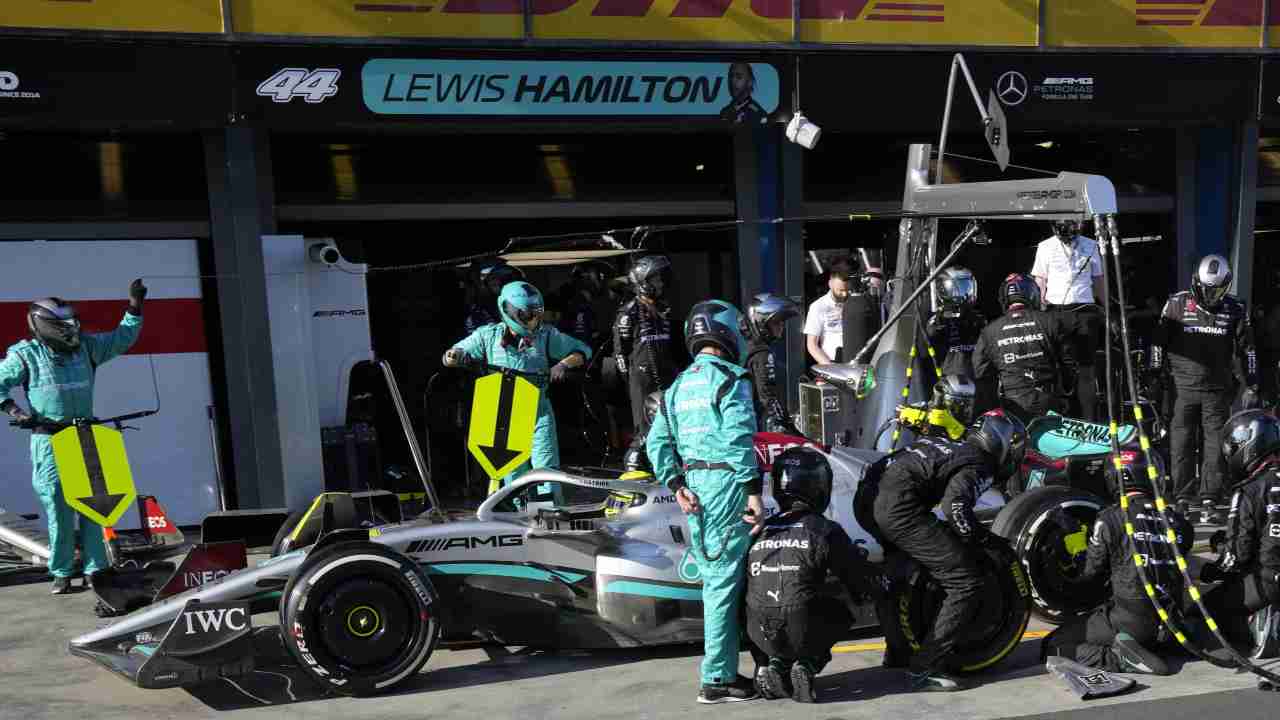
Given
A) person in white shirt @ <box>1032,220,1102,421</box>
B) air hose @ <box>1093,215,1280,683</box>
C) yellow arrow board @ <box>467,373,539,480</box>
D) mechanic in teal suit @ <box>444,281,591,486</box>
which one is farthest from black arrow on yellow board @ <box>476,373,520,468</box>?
air hose @ <box>1093,215,1280,683</box>

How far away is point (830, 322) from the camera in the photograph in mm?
11609

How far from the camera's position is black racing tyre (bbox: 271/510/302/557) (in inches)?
332

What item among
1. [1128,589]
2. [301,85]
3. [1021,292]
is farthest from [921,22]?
[1128,589]

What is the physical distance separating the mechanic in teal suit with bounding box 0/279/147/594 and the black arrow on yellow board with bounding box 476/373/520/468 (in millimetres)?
2535

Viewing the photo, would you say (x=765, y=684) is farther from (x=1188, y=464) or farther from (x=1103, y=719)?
(x=1188, y=464)

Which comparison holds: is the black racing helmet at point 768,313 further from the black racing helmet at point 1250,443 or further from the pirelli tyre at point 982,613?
the black racing helmet at point 1250,443

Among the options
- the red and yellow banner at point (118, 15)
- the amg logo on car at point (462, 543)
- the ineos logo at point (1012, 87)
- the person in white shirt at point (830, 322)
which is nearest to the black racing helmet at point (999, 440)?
the amg logo on car at point (462, 543)

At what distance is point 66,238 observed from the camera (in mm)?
10977

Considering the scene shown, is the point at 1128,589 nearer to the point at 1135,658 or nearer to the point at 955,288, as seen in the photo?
the point at 1135,658

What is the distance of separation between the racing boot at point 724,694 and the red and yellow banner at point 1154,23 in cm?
824

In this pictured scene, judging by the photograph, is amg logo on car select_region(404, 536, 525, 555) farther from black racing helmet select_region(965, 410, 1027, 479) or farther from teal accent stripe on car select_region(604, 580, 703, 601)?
black racing helmet select_region(965, 410, 1027, 479)

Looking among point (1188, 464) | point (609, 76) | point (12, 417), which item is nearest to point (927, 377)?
point (1188, 464)

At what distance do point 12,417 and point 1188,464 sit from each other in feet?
28.6

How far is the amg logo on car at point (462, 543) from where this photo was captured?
687 cm
